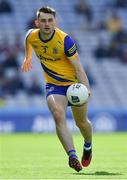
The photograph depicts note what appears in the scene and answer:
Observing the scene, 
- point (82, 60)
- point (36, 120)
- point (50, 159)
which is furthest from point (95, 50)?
point (50, 159)

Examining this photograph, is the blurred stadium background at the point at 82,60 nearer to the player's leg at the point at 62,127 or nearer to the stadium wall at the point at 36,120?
the stadium wall at the point at 36,120

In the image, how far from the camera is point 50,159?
45.7 feet

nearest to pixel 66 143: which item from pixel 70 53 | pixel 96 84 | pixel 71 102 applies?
pixel 71 102

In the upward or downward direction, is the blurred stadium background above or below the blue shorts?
below

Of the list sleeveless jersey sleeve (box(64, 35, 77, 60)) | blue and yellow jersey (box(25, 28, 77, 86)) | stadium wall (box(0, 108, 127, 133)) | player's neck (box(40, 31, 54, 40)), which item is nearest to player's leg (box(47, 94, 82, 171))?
blue and yellow jersey (box(25, 28, 77, 86))

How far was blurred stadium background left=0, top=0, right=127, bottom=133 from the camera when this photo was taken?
24.8 meters

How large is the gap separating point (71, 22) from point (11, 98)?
5200mm

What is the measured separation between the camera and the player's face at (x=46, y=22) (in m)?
10.9

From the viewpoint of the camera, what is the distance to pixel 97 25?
3042cm

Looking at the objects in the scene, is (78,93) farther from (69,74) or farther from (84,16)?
(84,16)

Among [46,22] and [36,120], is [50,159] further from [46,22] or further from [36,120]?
[36,120]

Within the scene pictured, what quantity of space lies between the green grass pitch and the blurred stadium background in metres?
2.00

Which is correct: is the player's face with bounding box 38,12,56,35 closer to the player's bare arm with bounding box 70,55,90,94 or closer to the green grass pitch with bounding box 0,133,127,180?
the player's bare arm with bounding box 70,55,90,94

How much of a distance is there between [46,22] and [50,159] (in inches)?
145
